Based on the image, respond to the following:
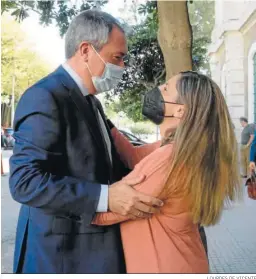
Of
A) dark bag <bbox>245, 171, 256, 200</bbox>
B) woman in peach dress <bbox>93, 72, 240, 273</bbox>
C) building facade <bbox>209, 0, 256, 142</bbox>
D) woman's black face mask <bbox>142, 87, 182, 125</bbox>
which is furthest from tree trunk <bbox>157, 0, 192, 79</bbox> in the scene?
woman in peach dress <bbox>93, 72, 240, 273</bbox>

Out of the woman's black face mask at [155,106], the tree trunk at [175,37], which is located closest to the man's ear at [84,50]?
the woman's black face mask at [155,106]

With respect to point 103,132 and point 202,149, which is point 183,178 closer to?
point 202,149

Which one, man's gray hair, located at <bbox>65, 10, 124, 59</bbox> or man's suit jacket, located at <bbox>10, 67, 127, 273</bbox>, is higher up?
man's gray hair, located at <bbox>65, 10, 124, 59</bbox>

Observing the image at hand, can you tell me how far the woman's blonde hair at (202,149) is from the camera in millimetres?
1096

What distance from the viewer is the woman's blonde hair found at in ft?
3.59

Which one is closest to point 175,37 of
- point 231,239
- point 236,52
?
point 236,52

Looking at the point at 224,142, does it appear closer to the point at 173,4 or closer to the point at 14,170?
the point at 14,170

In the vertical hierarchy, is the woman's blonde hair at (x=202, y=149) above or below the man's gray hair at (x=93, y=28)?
below

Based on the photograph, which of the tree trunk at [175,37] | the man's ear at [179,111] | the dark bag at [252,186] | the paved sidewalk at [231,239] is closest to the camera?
the man's ear at [179,111]

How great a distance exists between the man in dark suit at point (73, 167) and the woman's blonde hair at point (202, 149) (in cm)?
11

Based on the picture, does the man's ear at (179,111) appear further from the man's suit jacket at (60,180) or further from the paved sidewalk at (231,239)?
the paved sidewalk at (231,239)

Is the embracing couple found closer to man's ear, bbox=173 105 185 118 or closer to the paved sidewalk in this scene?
man's ear, bbox=173 105 185 118

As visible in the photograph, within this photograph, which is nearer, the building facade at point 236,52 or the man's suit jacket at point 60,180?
the man's suit jacket at point 60,180

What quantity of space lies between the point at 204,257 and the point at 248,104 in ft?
8.09
